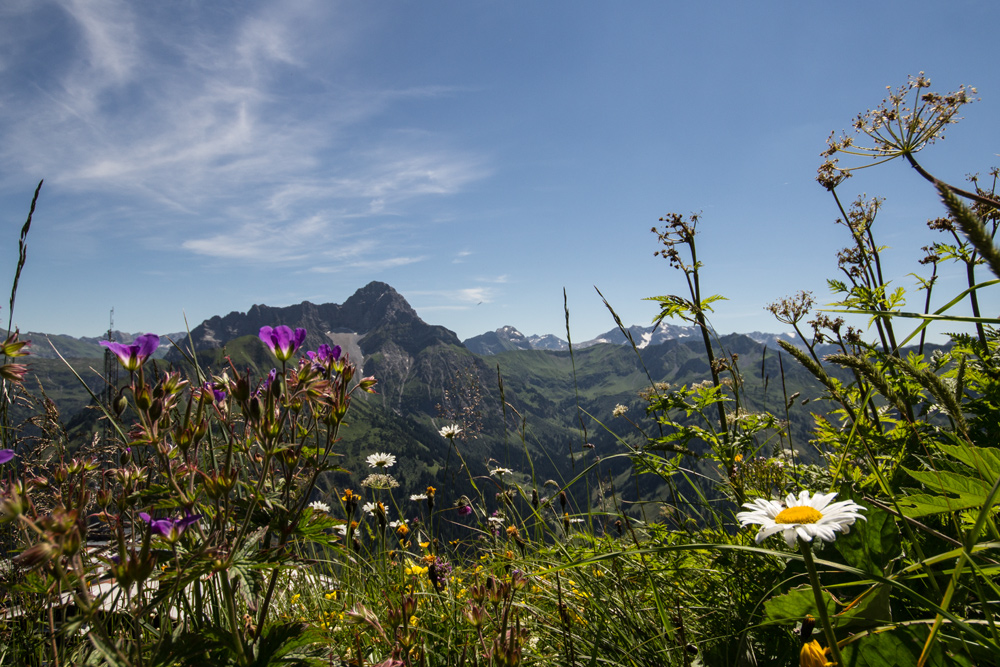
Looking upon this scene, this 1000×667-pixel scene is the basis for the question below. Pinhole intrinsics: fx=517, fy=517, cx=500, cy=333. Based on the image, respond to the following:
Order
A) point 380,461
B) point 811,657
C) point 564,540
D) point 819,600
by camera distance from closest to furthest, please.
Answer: point 819,600 → point 811,657 → point 564,540 → point 380,461

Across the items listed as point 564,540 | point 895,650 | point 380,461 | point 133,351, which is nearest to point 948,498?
point 895,650

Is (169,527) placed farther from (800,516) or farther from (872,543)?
(872,543)

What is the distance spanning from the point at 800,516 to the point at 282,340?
170 centimetres

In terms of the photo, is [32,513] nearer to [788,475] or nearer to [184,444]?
[184,444]

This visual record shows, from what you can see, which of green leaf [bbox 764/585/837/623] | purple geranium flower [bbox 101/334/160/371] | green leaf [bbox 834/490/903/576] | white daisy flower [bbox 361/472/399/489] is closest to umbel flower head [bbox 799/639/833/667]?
green leaf [bbox 764/585/837/623]

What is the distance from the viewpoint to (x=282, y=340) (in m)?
1.88

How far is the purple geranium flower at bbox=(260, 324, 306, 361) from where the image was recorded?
183cm

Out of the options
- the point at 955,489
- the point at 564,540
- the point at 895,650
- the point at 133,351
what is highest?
the point at 133,351

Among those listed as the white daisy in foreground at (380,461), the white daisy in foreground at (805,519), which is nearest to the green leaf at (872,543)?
the white daisy in foreground at (805,519)

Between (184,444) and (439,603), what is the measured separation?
1.91 metres

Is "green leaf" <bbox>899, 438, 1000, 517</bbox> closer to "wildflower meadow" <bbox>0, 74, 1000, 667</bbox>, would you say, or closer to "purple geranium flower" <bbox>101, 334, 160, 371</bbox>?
"wildflower meadow" <bbox>0, 74, 1000, 667</bbox>

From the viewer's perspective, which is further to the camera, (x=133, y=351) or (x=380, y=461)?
(x=380, y=461)

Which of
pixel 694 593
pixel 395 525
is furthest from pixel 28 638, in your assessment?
pixel 694 593

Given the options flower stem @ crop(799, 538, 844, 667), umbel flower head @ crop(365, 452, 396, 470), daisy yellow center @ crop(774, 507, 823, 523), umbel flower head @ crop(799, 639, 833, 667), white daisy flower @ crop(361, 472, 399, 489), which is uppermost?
daisy yellow center @ crop(774, 507, 823, 523)
